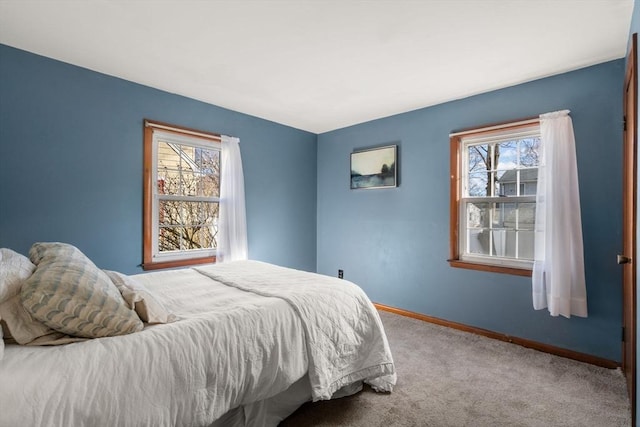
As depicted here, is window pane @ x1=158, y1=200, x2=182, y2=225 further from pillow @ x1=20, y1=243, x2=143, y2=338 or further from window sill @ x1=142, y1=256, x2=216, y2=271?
pillow @ x1=20, y1=243, x2=143, y2=338

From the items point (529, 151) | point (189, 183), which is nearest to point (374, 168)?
point (529, 151)

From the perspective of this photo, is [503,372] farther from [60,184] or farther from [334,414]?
[60,184]

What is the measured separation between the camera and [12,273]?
1.21m

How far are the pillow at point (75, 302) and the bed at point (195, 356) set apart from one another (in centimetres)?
1

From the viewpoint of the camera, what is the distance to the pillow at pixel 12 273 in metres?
1.14

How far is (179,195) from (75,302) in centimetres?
214

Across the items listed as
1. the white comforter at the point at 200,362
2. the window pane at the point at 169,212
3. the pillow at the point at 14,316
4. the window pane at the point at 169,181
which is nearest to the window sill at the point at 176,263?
the window pane at the point at 169,212

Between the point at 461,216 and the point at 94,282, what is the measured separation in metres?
3.16

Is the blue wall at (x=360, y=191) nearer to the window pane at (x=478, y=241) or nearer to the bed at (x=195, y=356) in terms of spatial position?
the window pane at (x=478, y=241)

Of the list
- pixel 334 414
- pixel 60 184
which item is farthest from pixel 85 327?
pixel 60 184

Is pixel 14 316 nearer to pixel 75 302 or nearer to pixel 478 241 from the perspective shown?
pixel 75 302

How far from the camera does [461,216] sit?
324cm

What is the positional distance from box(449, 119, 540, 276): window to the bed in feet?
5.64

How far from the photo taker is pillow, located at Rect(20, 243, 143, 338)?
3.67 ft
